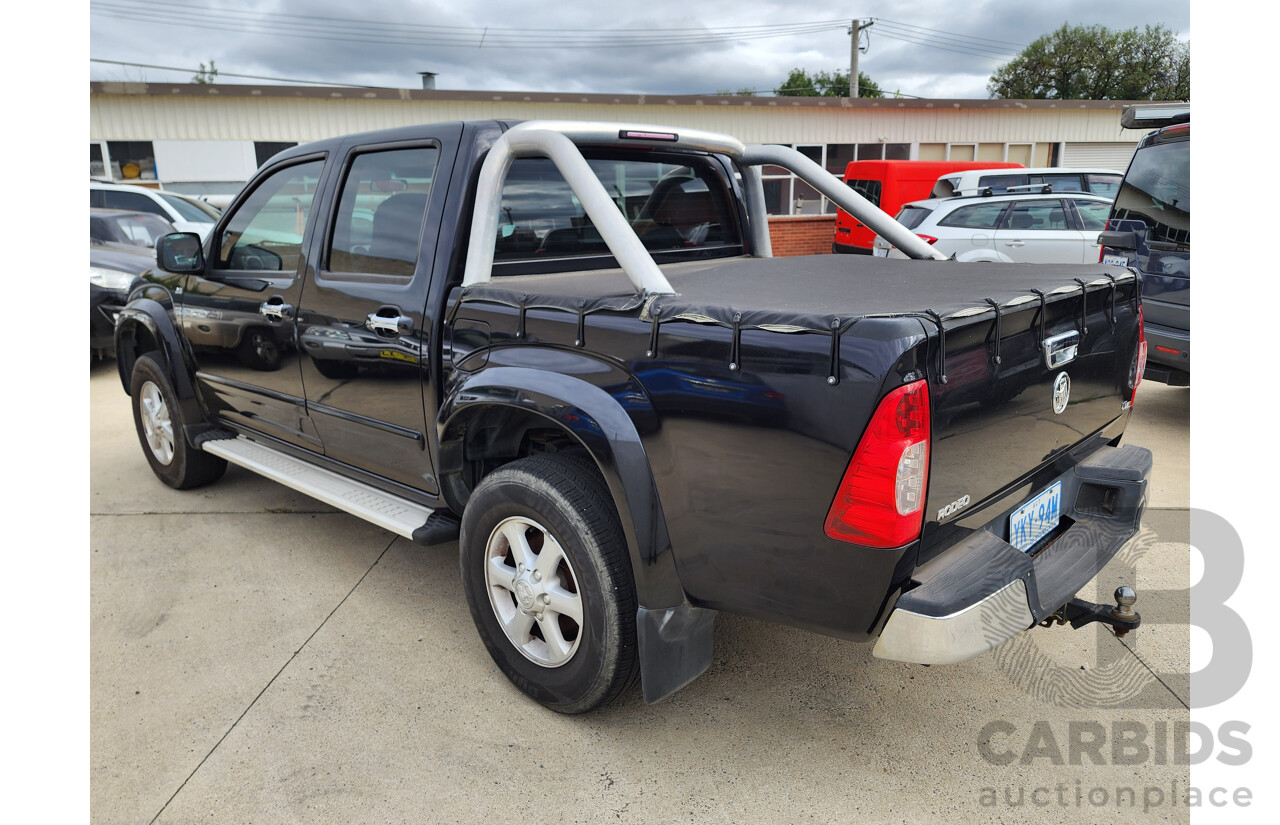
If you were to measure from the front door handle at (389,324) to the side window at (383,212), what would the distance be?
17cm

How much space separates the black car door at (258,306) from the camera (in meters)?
3.50

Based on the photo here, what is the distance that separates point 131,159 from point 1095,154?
2642 centimetres

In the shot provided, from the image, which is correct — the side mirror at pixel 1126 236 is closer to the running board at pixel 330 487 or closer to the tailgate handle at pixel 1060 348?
the tailgate handle at pixel 1060 348

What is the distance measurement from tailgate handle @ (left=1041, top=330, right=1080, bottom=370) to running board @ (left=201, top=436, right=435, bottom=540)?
2.17m

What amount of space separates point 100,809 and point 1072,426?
124 inches

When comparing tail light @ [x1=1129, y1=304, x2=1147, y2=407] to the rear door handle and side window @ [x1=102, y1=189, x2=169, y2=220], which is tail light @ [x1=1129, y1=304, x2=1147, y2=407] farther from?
side window @ [x1=102, y1=189, x2=169, y2=220]

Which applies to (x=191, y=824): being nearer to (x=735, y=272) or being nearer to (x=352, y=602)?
(x=352, y=602)

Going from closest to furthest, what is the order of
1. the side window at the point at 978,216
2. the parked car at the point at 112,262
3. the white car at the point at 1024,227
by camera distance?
the parked car at the point at 112,262 → the white car at the point at 1024,227 → the side window at the point at 978,216

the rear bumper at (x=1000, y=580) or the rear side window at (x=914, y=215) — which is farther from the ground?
the rear side window at (x=914, y=215)

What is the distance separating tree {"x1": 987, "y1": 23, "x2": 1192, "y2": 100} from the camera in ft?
140

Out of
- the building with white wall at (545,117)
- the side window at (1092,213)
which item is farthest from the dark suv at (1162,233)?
the building with white wall at (545,117)

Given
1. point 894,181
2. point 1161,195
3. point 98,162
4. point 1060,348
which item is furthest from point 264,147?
point 1060,348

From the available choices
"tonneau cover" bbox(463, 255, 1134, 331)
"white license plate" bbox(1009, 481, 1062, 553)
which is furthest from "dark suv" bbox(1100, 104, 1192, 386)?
"white license plate" bbox(1009, 481, 1062, 553)

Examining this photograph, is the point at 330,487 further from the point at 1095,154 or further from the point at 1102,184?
the point at 1095,154
